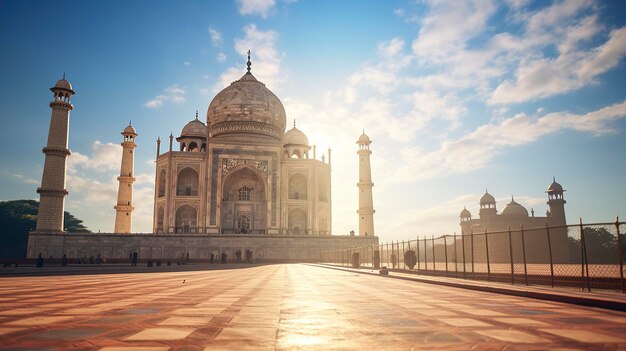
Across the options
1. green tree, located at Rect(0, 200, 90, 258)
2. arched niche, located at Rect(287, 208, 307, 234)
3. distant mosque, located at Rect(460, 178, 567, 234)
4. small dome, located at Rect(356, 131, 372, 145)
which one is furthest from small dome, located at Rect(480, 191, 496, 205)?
green tree, located at Rect(0, 200, 90, 258)

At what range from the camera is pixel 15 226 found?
57500 millimetres

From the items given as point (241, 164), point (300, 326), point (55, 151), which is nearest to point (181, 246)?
point (241, 164)

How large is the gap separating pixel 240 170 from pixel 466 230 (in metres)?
36.3

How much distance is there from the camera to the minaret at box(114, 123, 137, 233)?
47.9 meters

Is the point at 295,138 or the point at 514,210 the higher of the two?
the point at 295,138

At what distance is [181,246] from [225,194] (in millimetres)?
9561

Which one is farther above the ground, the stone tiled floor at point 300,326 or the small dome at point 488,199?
the small dome at point 488,199

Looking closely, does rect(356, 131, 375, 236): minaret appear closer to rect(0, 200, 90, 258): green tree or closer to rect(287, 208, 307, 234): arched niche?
rect(287, 208, 307, 234): arched niche

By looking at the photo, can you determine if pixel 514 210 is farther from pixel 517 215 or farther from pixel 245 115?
pixel 245 115

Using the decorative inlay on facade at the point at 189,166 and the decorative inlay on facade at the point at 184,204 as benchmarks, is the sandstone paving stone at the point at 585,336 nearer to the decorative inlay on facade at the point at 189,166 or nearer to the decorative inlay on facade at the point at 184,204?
the decorative inlay on facade at the point at 184,204

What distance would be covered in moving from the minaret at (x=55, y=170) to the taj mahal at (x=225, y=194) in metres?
0.08

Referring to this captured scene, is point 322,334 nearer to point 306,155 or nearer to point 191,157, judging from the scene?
point 191,157

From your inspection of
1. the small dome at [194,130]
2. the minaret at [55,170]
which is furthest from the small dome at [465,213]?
the minaret at [55,170]

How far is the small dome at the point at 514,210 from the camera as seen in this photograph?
2463 inches
